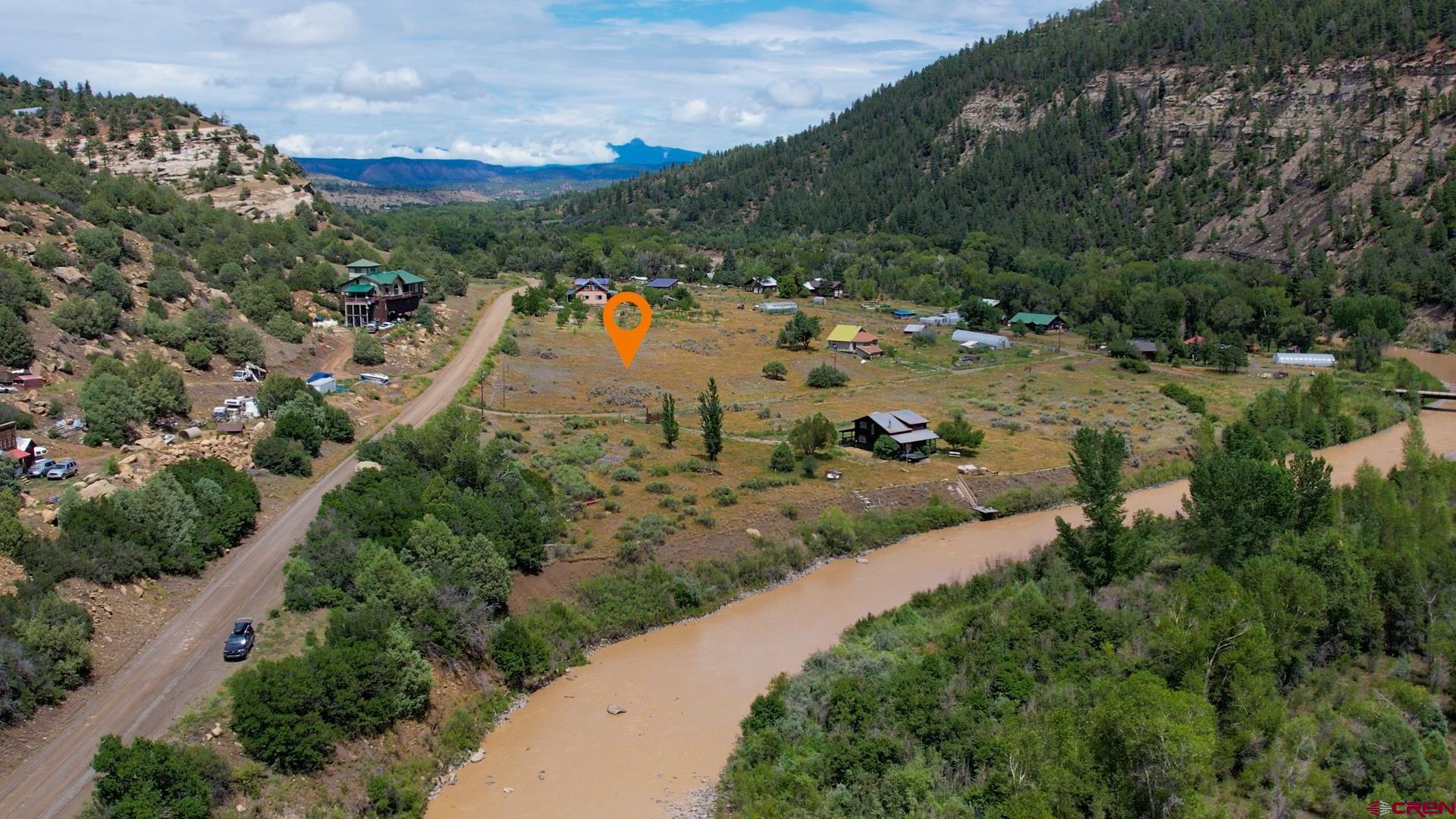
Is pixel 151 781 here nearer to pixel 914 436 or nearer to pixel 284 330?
pixel 914 436

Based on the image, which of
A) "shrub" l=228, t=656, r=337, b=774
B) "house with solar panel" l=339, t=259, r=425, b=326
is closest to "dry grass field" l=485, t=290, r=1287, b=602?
"house with solar panel" l=339, t=259, r=425, b=326

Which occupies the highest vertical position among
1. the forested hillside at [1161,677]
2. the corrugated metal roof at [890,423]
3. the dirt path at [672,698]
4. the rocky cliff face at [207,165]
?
the rocky cliff face at [207,165]

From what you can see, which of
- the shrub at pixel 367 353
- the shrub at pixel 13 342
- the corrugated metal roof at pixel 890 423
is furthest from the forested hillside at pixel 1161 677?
the shrub at pixel 367 353

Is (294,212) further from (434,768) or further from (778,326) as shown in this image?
(434,768)

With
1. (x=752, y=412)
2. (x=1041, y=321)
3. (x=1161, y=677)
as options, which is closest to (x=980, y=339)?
(x=1041, y=321)

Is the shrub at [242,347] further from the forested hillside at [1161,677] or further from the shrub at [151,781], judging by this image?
the forested hillside at [1161,677]

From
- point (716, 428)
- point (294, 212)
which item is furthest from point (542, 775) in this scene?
point (294, 212)
